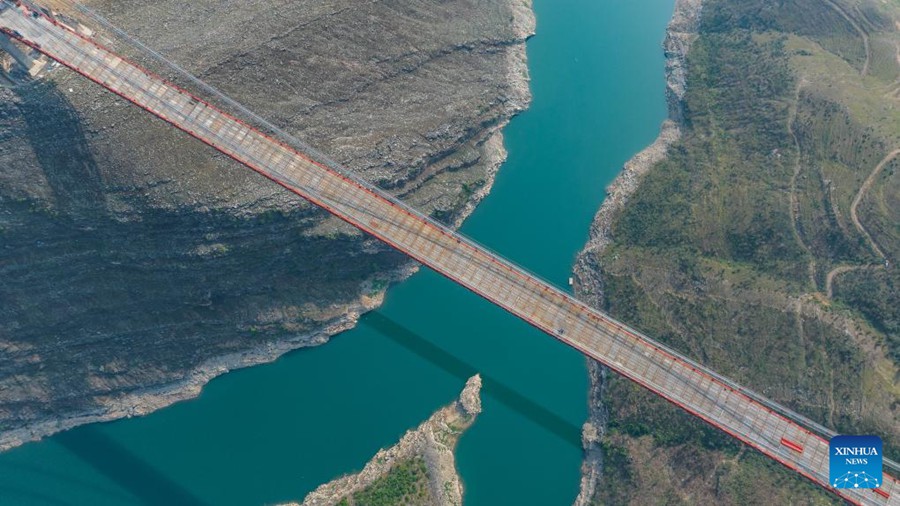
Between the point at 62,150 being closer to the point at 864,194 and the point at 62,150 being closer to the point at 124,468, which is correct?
the point at 124,468

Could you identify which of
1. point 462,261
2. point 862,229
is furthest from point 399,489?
point 862,229

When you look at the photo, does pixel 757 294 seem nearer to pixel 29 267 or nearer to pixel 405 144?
pixel 405 144

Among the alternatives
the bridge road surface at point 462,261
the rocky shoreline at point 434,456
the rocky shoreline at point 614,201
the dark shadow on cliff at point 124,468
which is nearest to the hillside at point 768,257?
the rocky shoreline at point 614,201

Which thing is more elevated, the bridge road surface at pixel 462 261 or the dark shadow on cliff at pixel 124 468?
the bridge road surface at pixel 462 261

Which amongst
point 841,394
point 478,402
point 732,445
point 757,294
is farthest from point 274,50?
point 841,394

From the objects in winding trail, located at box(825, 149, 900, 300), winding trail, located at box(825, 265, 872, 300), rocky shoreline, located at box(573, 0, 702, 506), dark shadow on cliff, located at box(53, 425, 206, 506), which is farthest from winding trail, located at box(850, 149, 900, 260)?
dark shadow on cliff, located at box(53, 425, 206, 506)

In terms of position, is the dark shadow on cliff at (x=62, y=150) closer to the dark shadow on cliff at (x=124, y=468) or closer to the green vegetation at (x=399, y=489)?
the dark shadow on cliff at (x=124, y=468)

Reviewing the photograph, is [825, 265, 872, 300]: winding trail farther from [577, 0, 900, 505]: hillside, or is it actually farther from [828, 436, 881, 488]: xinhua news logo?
[828, 436, 881, 488]: xinhua news logo

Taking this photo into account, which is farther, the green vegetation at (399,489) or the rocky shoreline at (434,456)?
the rocky shoreline at (434,456)
